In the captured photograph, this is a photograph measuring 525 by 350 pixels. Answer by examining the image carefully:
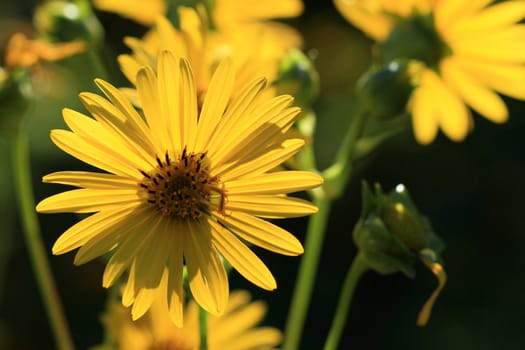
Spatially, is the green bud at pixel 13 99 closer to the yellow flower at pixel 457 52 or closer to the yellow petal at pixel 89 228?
the yellow petal at pixel 89 228

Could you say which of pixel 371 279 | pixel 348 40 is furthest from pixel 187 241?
pixel 348 40

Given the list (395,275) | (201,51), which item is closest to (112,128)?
(201,51)

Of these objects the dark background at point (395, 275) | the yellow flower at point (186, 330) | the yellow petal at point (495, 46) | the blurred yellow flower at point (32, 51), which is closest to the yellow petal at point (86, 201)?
the yellow flower at point (186, 330)

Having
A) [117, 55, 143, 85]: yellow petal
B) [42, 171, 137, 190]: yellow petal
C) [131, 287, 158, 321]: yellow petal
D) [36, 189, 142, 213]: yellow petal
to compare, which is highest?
[117, 55, 143, 85]: yellow petal

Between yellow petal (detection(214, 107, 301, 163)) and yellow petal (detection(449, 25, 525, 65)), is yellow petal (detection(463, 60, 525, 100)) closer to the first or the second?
yellow petal (detection(449, 25, 525, 65))

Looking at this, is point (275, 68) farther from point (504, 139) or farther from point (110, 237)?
point (504, 139)

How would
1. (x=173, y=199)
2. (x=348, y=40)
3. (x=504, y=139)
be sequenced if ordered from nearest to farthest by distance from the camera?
1. (x=173, y=199)
2. (x=504, y=139)
3. (x=348, y=40)

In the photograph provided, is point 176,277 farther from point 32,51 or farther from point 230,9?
point 230,9

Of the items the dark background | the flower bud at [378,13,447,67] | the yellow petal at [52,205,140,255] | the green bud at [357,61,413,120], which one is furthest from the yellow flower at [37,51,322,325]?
the dark background
